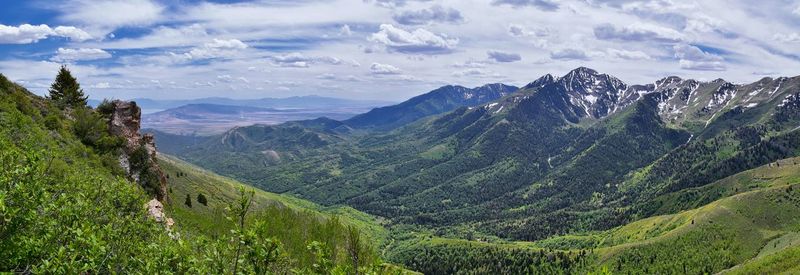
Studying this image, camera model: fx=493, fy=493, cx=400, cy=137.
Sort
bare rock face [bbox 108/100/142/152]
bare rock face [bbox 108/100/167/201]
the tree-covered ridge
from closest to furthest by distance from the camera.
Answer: the tree-covered ridge, bare rock face [bbox 108/100/167/201], bare rock face [bbox 108/100/142/152]

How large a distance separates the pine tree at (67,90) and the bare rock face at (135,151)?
11328mm

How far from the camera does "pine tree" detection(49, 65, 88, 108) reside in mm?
106938

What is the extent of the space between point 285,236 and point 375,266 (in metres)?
73.3

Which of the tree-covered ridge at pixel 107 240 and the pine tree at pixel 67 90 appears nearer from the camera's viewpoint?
the tree-covered ridge at pixel 107 240

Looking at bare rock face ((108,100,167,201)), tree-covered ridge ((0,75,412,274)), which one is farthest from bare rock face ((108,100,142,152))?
tree-covered ridge ((0,75,412,274))

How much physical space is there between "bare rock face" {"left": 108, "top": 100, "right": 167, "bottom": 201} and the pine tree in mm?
11328

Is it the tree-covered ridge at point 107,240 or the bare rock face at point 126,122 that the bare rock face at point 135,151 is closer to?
the bare rock face at point 126,122

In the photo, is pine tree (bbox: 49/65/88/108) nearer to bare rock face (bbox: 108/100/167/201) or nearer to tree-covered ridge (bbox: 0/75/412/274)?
bare rock face (bbox: 108/100/167/201)

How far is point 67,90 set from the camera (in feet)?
354

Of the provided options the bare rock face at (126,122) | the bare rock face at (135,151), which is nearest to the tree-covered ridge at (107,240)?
the bare rock face at (135,151)

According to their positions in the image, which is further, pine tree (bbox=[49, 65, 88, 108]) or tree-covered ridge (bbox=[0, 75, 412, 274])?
pine tree (bbox=[49, 65, 88, 108])

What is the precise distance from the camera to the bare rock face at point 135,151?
91.6 metres

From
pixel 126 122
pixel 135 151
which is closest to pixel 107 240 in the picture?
pixel 135 151

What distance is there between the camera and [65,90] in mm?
107875
